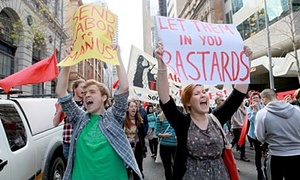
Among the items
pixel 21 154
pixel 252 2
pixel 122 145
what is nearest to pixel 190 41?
pixel 122 145

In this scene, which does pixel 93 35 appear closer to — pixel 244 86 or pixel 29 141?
pixel 244 86

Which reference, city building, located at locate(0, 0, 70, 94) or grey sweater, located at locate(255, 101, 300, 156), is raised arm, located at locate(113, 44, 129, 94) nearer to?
grey sweater, located at locate(255, 101, 300, 156)

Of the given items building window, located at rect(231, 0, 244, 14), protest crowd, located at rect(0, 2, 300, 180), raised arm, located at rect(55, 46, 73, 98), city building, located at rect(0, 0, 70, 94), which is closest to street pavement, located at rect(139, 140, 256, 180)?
protest crowd, located at rect(0, 2, 300, 180)

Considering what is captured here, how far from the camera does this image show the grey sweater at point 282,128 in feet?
11.9

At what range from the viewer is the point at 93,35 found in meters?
2.64

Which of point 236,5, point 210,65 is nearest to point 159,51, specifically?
point 210,65

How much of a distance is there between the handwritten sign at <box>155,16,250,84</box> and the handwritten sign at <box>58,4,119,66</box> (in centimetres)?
50

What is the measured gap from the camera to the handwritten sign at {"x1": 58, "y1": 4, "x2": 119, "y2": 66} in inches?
100

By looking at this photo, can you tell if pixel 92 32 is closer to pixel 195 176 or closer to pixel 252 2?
pixel 195 176

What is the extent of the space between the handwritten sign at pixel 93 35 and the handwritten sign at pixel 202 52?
19.7 inches

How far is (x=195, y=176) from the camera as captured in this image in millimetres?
2275

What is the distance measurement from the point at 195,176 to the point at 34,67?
11.1ft

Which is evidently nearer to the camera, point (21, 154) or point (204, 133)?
point (204, 133)

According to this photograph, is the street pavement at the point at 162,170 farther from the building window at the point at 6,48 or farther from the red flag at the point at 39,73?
the building window at the point at 6,48
